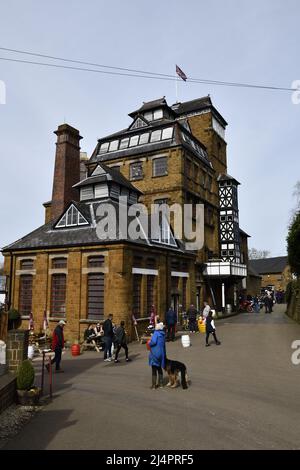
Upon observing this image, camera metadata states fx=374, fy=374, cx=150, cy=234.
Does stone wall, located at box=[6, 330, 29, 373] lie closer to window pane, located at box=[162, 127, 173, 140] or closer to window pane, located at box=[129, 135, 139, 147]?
window pane, located at box=[162, 127, 173, 140]

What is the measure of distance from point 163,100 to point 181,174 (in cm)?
1103

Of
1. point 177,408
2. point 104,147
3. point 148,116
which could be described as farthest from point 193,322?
point 148,116

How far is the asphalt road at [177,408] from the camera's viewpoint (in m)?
6.54

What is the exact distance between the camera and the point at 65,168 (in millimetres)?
26812

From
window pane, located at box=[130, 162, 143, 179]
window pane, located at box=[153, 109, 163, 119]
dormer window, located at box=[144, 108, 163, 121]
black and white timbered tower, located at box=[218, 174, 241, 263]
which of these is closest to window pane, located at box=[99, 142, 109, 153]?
window pane, located at box=[130, 162, 143, 179]

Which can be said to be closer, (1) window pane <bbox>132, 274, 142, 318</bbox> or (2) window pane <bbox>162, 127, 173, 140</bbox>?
(1) window pane <bbox>132, 274, 142, 318</bbox>

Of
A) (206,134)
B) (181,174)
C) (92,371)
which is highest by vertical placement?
(206,134)

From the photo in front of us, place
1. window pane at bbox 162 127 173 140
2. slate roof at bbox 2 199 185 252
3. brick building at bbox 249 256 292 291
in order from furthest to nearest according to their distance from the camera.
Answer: brick building at bbox 249 256 292 291
window pane at bbox 162 127 173 140
slate roof at bbox 2 199 185 252

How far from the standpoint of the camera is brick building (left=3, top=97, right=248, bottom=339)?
20.6m

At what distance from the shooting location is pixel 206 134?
38062 mm

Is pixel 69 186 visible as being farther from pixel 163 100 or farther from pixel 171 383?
pixel 171 383

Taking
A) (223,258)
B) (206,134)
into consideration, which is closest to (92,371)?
(223,258)

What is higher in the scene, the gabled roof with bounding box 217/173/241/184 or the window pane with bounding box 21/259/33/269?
the gabled roof with bounding box 217/173/241/184

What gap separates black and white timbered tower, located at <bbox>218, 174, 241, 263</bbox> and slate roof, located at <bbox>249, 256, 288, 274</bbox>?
39000 millimetres
